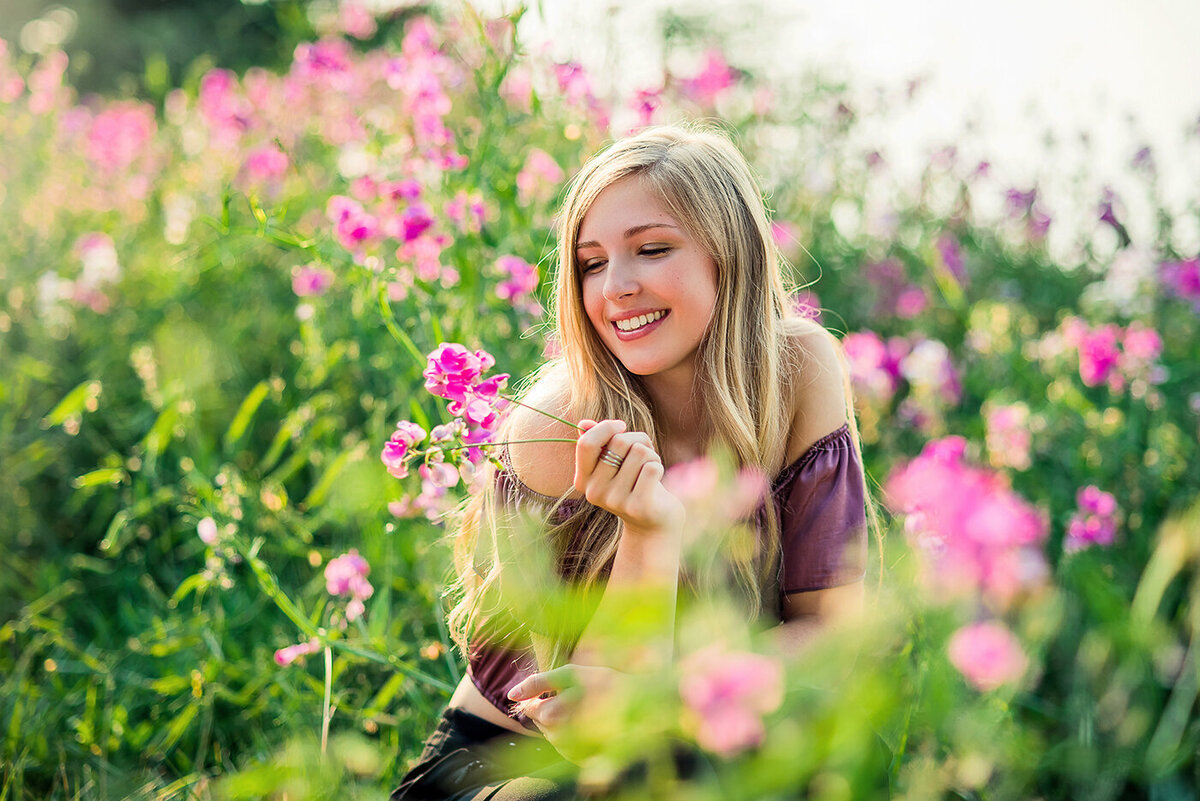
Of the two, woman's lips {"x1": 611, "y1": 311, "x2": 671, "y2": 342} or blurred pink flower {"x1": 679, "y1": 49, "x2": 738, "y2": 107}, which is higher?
blurred pink flower {"x1": 679, "y1": 49, "x2": 738, "y2": 107}

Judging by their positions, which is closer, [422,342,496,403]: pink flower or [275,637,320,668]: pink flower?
[422,342,496,403]: pink flower

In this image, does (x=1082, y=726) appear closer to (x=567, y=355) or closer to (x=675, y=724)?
(x=567, y=355)

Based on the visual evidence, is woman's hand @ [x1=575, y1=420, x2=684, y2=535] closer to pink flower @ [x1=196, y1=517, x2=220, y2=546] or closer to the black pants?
the black pants

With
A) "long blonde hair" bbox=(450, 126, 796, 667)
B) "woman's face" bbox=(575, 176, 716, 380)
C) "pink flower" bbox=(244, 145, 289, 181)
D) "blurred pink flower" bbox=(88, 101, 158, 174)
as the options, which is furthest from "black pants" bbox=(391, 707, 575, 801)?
"blurred pink flower" bbox=(88, 101, 158, 174)

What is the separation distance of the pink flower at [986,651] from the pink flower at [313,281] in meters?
1.90

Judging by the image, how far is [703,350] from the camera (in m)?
1.54

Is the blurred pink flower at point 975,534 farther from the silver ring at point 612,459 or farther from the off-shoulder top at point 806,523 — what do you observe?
the off-shoulder top at point 806,523

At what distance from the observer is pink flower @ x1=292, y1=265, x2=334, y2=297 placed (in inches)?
90.0

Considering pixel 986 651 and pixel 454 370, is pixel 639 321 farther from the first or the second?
pixel 986 651

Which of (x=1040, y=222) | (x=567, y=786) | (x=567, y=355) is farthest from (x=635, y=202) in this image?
(x=1040, y=222)

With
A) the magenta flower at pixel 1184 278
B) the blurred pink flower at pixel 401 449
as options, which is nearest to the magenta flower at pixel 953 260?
the magenta flower at pixel 1184 278

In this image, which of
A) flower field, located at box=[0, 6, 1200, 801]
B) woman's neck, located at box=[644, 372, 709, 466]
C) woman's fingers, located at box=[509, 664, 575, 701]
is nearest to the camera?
flower field, located at box=[0, 6, 1200, 801]

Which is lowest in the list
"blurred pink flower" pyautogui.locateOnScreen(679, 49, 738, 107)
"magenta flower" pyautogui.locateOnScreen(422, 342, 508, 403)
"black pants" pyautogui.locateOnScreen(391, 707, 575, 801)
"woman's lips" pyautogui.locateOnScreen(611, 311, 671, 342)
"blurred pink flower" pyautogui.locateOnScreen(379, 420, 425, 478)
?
"black pants" pyautogui.locateOnScreen(391, 707, 575, 801)

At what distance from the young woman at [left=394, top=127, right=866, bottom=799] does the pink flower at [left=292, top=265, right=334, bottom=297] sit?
907 millimetres
